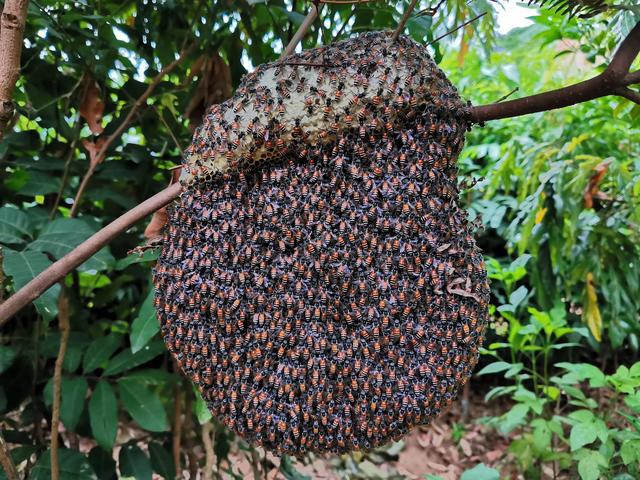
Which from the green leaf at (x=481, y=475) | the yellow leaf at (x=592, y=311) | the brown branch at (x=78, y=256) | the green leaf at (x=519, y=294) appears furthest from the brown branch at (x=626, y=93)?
the yellow leaf at (x=592, y=311)

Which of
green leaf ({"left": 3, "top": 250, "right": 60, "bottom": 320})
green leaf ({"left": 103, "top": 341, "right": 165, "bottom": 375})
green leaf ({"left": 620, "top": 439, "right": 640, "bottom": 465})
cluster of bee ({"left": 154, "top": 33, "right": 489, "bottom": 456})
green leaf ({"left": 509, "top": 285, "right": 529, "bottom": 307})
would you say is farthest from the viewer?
green leaf ({"left": 509, "top": 285, "right": 529, "bottom": 307})

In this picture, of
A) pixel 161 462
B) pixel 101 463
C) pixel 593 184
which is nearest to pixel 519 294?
pixel 593 184

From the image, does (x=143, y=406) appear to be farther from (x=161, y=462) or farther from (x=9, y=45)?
(x=9, y=45)

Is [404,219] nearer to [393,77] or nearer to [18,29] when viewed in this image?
[393,77]

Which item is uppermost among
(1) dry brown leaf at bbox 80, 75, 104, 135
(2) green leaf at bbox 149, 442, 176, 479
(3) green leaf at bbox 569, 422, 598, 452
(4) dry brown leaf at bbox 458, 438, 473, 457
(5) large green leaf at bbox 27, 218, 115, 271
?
(1) dry brown leaf at bbox 80, 75, 104, 135

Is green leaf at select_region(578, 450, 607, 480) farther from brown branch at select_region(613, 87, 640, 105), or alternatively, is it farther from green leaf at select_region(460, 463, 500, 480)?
brown branch at select_region(613, 87, 640, 105)

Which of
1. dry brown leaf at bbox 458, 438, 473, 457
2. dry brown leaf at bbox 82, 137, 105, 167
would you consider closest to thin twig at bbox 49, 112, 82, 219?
dry brown leaf at bbox 82, 137, 105, 167
